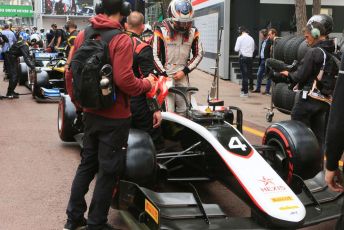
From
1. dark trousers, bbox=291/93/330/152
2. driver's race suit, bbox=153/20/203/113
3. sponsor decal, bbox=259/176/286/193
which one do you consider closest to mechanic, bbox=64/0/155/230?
sponsor decal, bbox=259/176/286/193

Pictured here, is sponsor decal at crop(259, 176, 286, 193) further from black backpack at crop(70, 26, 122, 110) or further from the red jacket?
black backpack at crop(70, 26, 122, 110)

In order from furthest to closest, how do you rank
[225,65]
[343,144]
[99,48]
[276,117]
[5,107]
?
[225,65], [5,107], [276,117], [99,48], [343,144]

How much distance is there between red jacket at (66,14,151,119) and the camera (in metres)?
3.64

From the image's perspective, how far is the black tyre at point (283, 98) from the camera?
9387 millimetres

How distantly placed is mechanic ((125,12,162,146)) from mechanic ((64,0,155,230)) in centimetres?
76

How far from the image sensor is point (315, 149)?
4.54 metres

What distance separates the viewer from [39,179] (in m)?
5.86

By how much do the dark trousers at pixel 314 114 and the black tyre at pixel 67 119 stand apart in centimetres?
317

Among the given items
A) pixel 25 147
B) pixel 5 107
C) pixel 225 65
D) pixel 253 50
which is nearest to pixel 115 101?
pixel 25 147

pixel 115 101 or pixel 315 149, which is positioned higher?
pixel 115 101

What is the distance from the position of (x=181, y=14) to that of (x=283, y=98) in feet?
15.0

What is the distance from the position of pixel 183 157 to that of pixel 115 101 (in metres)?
1.23

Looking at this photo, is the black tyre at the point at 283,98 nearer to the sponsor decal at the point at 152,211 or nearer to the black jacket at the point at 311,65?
the black jacket at the point at 311,65

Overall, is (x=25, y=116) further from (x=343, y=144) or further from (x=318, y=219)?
(x=343, y=144)
